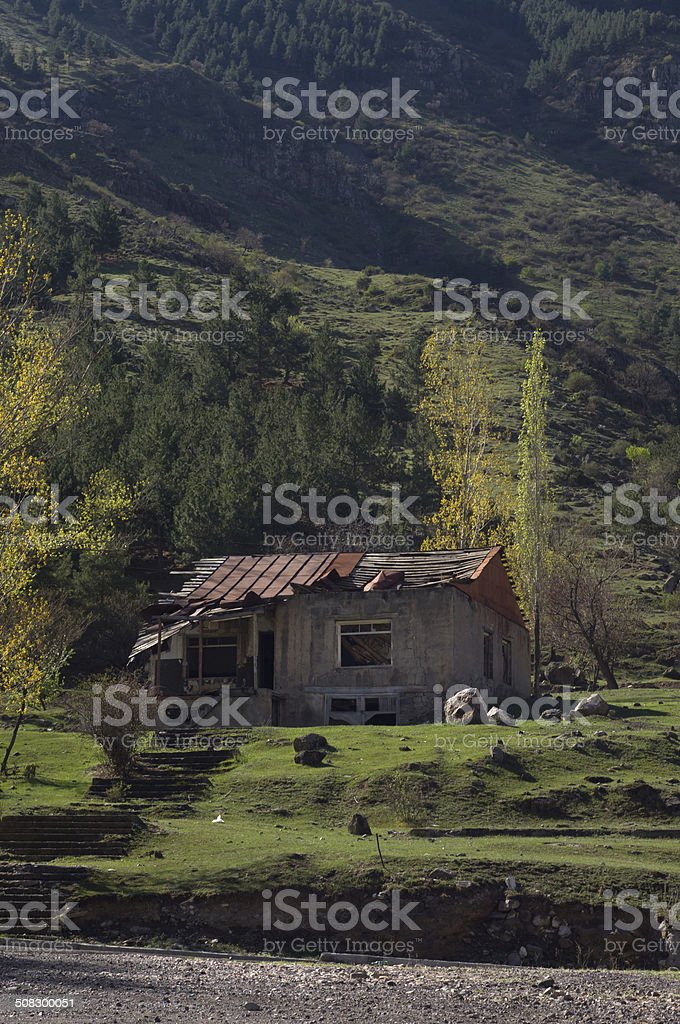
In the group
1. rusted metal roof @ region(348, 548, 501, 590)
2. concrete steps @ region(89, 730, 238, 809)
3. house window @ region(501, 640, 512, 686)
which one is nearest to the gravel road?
concrete steps @ region(89, 730, 238, 809)

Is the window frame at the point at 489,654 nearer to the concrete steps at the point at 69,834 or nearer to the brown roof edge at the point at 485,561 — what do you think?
the brown roof edge at the point at 485,561

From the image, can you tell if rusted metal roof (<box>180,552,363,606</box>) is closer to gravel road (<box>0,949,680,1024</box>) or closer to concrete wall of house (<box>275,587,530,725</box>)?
concrete wall of house (<box>275,587,530,725</box>)

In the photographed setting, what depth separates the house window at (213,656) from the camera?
42062 mm


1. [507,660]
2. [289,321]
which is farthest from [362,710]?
[289,321]

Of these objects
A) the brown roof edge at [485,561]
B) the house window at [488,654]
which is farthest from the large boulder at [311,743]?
the house window at [488,654]

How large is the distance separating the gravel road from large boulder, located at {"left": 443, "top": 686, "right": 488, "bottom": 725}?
55.7 feet

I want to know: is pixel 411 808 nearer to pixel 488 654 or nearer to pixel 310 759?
pixel 310 759

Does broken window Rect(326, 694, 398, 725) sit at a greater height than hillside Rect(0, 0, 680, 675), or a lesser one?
lesser

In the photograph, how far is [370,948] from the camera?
2145 cm

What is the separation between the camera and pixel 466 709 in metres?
36.9

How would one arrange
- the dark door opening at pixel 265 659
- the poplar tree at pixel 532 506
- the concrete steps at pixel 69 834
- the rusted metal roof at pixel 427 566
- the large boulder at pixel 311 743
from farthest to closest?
the poplar tree at pixel 532 506
the dark door opening at pixel 265 659
the rusted metal roof at pixel 427 566
the large boulder at pixel 311 743
the concrete steps at pixel 69 834

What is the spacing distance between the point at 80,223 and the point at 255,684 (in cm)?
8363

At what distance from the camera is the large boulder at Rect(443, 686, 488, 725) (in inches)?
1444

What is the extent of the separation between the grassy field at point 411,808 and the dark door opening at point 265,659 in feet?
16.0
